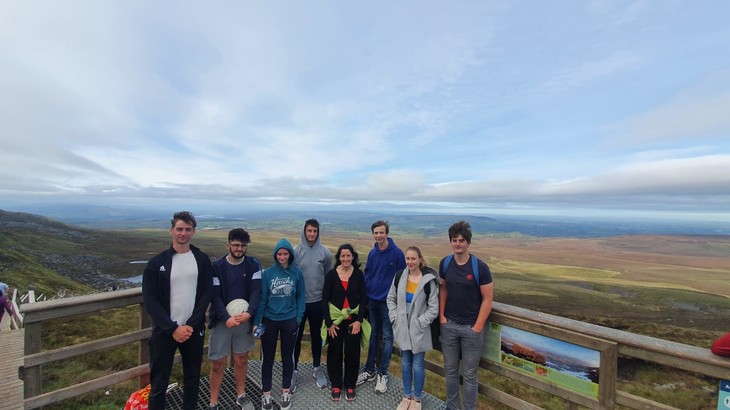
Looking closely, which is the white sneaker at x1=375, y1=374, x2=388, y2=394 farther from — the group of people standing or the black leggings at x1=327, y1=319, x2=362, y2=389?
the black leggings at x1=327, y1=319, x2=362, y2=389

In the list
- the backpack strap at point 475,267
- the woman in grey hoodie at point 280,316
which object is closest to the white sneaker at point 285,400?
the woman in grey hoodie at point 280,316

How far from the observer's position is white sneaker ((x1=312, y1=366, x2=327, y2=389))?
5051mm

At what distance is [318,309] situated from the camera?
5098 mm

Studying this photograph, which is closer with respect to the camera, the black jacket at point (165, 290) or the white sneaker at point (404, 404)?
the black jacket at point (165, 290)

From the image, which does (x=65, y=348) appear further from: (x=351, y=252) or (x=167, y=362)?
(x=351, y=252)

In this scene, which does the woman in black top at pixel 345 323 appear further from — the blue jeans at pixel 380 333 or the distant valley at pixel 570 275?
the distant valley at pixel 570 275

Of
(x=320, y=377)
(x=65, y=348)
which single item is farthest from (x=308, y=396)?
(x=65, y=348)

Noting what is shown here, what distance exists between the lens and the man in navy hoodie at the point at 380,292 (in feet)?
16.7

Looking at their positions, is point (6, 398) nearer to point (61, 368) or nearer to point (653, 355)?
point (61, 368)

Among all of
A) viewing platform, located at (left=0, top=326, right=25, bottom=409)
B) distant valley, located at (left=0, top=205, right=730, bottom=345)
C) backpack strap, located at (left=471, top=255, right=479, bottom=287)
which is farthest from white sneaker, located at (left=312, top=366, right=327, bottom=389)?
distant valley, located at (left=0, top=205, right=730, bottom=345)

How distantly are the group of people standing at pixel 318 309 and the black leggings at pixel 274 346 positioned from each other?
0.05 feet

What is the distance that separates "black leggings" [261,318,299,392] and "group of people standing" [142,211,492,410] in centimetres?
1

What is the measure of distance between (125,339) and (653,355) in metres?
6.09

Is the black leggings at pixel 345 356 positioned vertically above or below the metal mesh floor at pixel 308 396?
above
